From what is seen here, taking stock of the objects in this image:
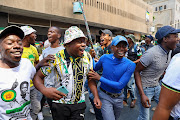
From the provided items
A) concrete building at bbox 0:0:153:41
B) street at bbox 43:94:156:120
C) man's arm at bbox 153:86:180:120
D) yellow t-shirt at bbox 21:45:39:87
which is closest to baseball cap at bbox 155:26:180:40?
man's arm at bbox 153:86:180:120

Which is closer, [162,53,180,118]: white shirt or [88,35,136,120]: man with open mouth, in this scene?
[162,53,180,118]: white shirt

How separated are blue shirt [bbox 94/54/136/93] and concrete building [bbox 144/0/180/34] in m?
50.0

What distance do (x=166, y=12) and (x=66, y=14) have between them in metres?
41.9

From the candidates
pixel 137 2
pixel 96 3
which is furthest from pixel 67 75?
pixel 137 2

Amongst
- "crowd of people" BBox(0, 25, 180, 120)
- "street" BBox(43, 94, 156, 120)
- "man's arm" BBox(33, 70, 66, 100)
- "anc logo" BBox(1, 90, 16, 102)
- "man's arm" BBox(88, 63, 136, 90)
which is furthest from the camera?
"street" BBox(43, 94, 156, 120)

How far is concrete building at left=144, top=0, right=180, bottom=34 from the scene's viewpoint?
150ft

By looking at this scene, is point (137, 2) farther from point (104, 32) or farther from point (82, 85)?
point (82, 85)

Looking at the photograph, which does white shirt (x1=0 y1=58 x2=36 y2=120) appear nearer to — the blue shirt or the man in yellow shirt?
the blue shirt

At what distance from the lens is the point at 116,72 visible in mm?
2459

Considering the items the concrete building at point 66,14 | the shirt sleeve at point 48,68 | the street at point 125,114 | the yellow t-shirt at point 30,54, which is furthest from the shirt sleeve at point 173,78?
the concrete building at point 66,14

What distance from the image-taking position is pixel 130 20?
27859 millimetres

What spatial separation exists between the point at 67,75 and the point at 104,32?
2353 millimetres

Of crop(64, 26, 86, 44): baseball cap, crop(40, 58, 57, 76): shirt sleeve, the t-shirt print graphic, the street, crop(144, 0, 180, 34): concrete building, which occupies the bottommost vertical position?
the street

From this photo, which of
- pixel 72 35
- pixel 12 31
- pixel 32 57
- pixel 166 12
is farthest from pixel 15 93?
pixel 166 12
